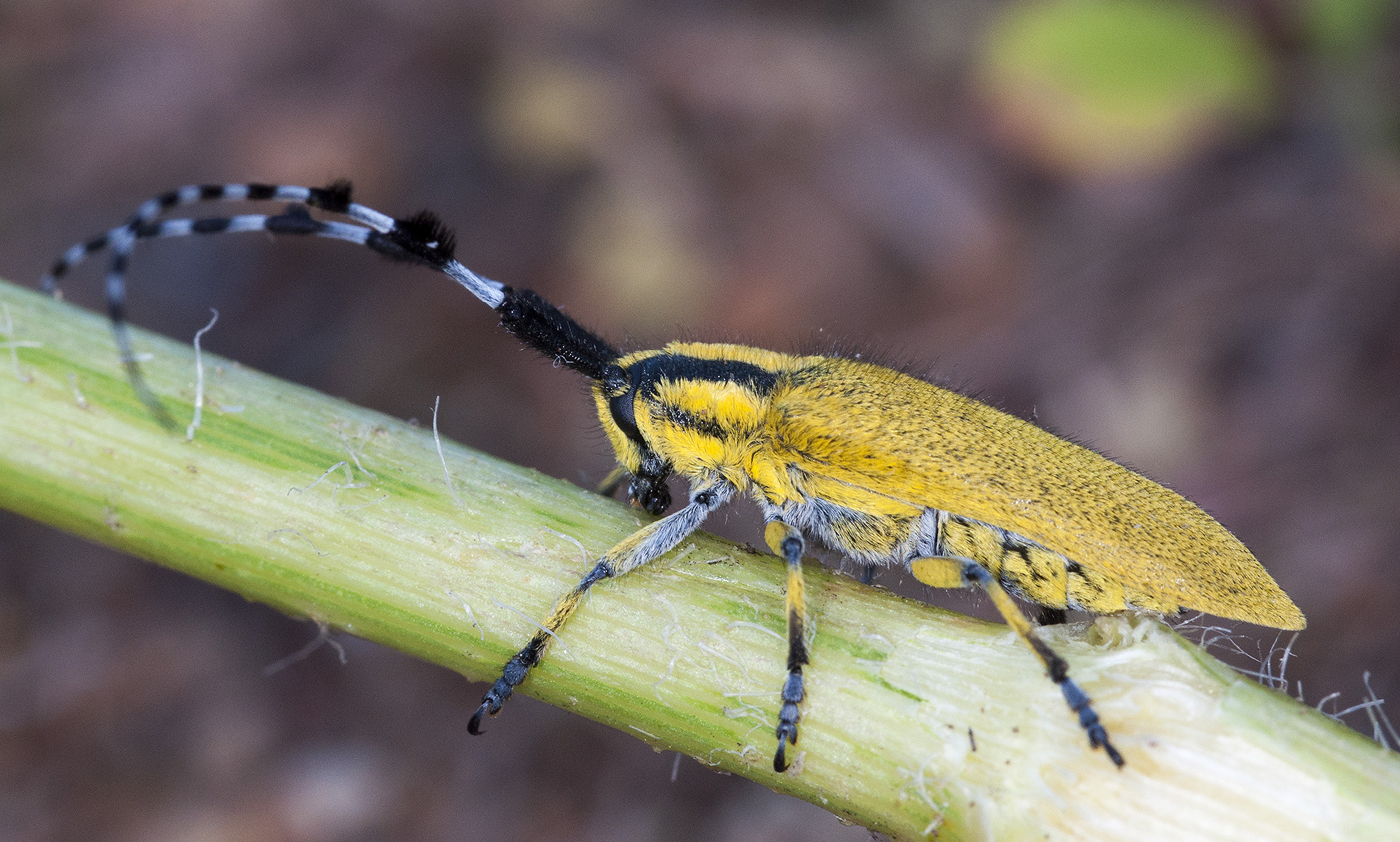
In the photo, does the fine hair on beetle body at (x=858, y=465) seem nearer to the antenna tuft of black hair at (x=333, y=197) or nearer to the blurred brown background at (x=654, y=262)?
the antenna tuft of black hair at (x=333, y=197)

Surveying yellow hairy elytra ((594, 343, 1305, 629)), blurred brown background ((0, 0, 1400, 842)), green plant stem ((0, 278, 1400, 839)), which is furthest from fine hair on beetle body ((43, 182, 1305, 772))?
blurred brown background ((0, 0, 1400, 842))

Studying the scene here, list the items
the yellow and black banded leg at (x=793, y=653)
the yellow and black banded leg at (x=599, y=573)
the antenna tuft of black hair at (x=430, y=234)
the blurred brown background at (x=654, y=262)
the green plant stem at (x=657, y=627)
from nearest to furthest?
the green plant stem at (x=657, y=627)
the yellow and black banded leg at (x=793, y=653)
the yellow and black banded leg at (x=599, y=573)
the antenna tuft of black hair at (x=430, y=234)
the blurred brown background at (x=654, y=262)

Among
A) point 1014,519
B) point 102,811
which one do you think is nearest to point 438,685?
point 102,811

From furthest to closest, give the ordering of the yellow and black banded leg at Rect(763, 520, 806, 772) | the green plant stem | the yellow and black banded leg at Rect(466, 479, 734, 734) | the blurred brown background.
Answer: the blurred brown background < the yellow and black banded leg at Rect(466, 479, 734, 734) < the yellow and black banded leg at Rect(763, 520, 806, 772) < the green plant stem

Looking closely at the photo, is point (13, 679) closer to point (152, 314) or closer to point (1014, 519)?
point (152, 314)

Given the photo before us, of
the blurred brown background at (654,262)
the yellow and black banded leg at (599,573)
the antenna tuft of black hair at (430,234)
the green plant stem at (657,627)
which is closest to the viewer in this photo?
the green plant stem at (657,627)

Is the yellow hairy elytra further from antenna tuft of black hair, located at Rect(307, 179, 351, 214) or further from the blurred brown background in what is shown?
the blurred brown background

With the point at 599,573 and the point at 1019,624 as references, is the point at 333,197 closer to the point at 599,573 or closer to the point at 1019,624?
the point at 599,573

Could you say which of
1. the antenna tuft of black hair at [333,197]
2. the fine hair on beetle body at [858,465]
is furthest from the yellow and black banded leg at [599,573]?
the antenna tuft of black hair at [333,197]
